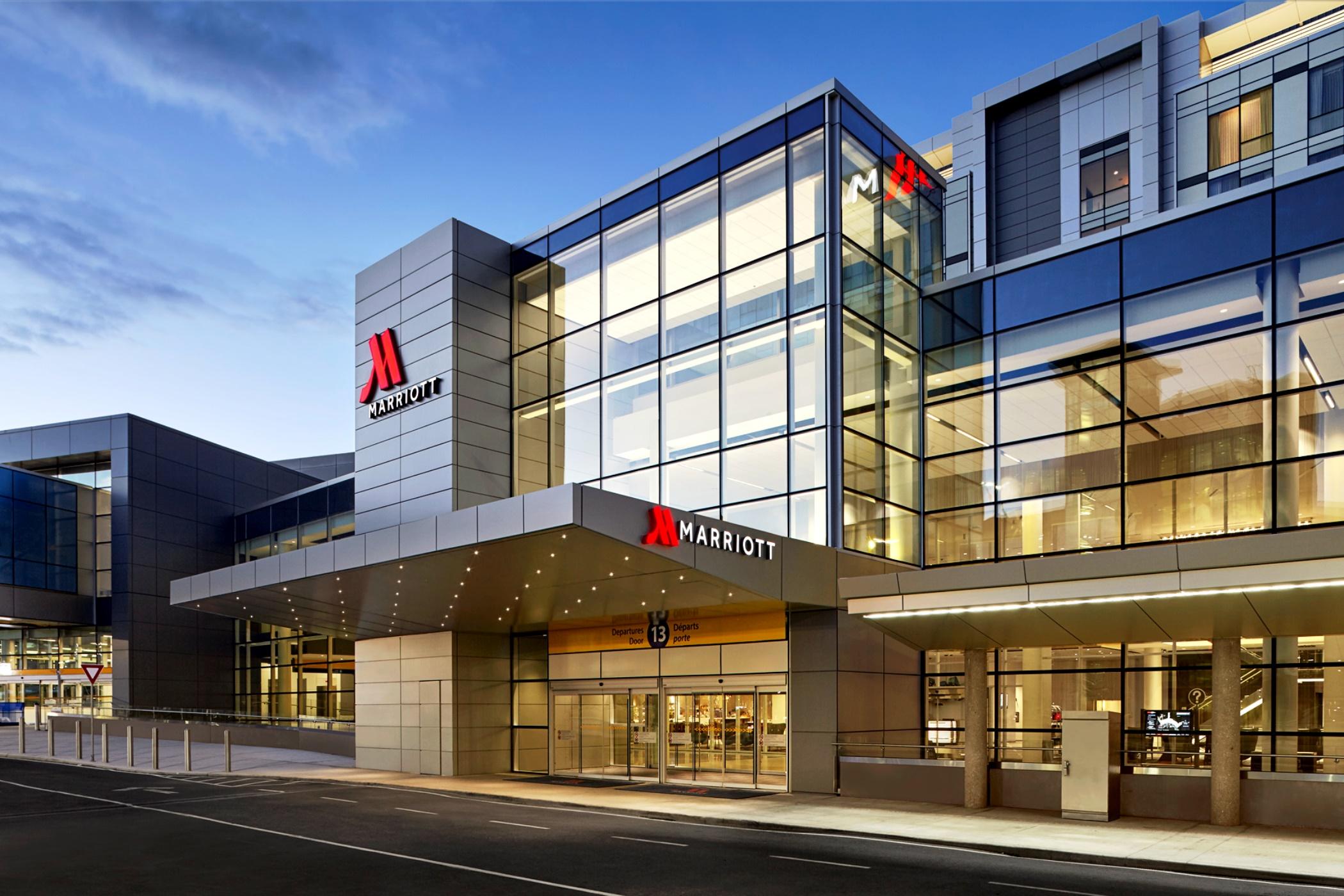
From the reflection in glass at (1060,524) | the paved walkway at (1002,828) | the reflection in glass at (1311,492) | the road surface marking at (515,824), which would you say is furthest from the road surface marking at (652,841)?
the reflection in glass at (1311,492)

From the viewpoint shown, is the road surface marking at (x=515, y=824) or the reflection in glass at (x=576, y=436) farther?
the reflection in glass at (x=576, y=436)

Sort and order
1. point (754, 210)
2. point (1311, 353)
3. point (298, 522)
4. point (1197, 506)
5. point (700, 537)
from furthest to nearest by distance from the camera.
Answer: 1. point (298, 522)
2. point (754, 210)
3. point (1197, 506)
4. point (1311, 353)
5. point (700, 537)

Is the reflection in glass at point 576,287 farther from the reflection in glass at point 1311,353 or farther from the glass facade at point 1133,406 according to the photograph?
the reflection in glass at point 1311,353

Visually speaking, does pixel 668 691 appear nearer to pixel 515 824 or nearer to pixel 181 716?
pixel 515 824

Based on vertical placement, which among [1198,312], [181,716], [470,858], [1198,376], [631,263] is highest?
[631,263]

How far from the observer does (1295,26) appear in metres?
31.6

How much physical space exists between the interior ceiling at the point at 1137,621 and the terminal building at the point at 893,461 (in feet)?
0.46

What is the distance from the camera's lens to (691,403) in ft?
91.8

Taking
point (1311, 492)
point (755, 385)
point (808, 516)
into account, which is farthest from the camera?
point (755, 385)

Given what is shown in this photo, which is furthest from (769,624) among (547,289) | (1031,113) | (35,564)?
(35,564)

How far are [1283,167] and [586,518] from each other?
23747 mm

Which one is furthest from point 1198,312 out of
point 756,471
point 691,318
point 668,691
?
point 668,691

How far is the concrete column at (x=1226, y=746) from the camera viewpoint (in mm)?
18344

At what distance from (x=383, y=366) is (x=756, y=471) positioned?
1351 cm
